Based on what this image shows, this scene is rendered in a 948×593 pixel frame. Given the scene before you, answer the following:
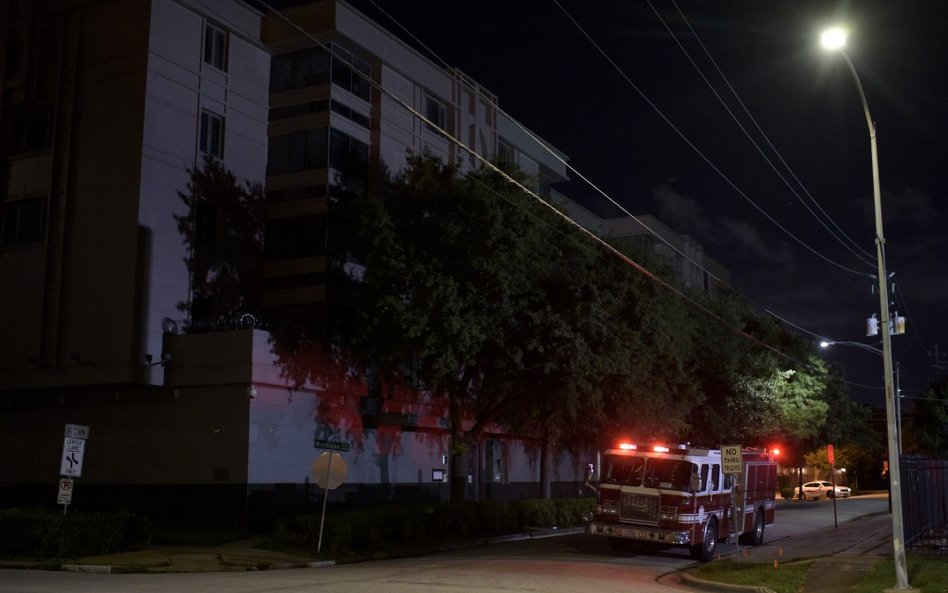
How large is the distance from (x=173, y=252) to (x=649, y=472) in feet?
60.4

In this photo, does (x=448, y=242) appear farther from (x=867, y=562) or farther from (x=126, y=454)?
(x=867, y=562)

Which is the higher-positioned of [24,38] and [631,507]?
[24,38]

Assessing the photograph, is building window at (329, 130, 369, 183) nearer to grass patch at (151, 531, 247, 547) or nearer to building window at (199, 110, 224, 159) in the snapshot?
building window at (199, 110, 224, 159)

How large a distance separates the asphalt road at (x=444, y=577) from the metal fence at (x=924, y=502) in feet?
18.4

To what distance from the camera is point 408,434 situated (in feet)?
127

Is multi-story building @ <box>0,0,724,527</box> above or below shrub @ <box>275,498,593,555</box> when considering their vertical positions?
above

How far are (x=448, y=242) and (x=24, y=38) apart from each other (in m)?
17.8

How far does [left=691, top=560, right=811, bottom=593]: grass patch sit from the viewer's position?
18.5m

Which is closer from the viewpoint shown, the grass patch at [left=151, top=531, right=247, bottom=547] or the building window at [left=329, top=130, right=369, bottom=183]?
the grass patch at [left=151, top=531, right=247, bottom=547]

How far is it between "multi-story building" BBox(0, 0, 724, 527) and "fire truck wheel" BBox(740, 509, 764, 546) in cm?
1354

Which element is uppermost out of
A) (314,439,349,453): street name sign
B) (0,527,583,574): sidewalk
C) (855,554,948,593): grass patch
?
(314,439,349,453): street name sign

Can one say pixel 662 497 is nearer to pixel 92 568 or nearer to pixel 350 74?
pixel 92 568

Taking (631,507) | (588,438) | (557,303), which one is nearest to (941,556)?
Answer: (631,507)

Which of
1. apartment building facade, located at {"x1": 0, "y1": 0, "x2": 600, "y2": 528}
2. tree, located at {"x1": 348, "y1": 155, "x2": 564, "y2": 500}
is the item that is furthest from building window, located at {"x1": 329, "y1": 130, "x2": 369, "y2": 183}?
tree, located at {"x1": 348, "y1": 155, "x2": 564, "y2": 500}
